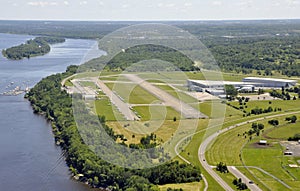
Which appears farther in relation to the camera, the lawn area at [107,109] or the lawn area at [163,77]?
the lawn area at [163,77]

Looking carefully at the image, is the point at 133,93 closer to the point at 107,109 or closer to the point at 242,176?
the point at 107,109

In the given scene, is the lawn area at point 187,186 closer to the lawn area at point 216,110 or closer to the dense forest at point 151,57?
the lawn area at point 216,110

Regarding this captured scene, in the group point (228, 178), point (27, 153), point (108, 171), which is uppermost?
point (108, 171)

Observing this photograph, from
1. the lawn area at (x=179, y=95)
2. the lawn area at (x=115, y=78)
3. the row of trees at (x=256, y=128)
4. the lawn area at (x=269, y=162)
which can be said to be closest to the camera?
the lawn area at (x=269, y=162)

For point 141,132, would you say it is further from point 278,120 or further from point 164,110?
point 278,120

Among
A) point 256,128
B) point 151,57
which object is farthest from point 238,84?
point 151,57

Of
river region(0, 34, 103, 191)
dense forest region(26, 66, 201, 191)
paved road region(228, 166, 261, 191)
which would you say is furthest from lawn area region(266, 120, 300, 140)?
river region(0, 34, 103, 191)

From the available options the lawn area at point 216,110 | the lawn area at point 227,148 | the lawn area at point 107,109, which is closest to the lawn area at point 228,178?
the lawn area at point 227,148
